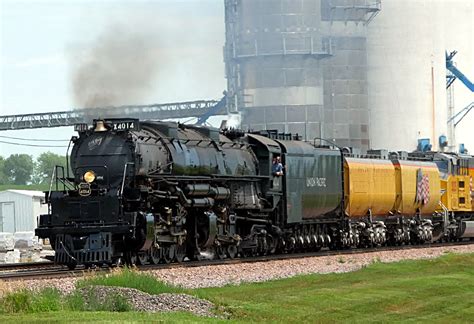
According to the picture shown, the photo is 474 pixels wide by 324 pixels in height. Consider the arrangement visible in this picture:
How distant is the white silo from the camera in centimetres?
10625

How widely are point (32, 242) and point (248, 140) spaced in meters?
22.5

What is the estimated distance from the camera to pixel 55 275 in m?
27.4

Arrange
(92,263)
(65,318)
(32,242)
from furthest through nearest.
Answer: (32,242) < (92,263) < (65,318)

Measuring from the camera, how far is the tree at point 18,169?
171875mm

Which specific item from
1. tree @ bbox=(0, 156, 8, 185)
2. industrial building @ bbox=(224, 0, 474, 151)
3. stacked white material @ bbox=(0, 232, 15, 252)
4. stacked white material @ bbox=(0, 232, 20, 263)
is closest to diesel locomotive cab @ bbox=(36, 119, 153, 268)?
stacked white material @ bbox=(0, 232, 20, 263)

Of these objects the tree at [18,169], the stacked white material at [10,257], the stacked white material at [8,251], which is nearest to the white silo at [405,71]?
the stacked white material at [8,251]

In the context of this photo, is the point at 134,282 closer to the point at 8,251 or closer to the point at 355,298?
the point at 355,298

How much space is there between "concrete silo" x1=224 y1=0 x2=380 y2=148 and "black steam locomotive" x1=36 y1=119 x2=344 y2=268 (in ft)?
192

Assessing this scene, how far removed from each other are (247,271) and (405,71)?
8208 centimetres

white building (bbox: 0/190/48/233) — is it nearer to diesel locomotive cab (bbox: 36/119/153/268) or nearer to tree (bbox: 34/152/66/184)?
diesel locomotive cab (bbox: 36/119/153/268)

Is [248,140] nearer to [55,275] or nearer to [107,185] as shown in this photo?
[107,185]

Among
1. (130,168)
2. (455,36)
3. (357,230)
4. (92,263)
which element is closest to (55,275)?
(92,263)

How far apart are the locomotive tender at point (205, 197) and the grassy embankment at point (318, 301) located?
20.5ft

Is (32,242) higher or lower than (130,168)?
lower
